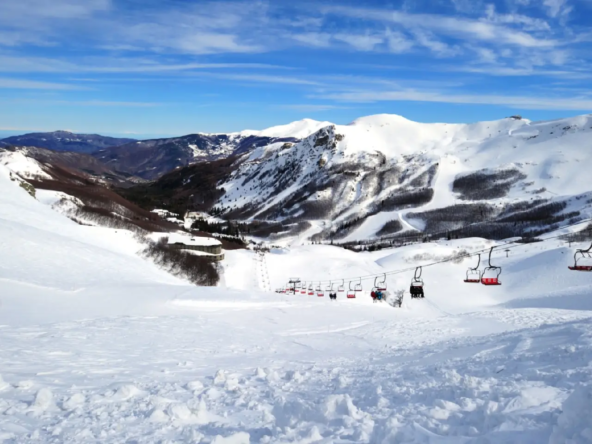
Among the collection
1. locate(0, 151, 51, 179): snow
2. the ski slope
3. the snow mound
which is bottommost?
the ski slope

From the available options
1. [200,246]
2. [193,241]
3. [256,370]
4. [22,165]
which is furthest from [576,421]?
[22,165]

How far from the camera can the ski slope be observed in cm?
784

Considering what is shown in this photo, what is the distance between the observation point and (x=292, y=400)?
1000cm

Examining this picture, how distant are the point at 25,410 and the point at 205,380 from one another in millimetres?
4006

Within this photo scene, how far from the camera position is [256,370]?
12789 mm

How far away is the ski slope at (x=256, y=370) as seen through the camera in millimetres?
7836

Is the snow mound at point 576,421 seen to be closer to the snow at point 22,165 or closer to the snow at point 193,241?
the snow at point 193,241

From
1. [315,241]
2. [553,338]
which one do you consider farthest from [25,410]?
Answer: [315,241]

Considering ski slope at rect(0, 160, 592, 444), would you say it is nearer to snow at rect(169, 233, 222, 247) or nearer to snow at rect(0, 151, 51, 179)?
snow at rect(169, 233, 222, 247)

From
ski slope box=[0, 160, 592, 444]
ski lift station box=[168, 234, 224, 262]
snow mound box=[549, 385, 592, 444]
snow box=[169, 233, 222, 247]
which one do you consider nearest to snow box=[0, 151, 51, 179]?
snow box=[169, 233, 222, 247]

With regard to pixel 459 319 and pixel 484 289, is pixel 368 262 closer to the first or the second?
pixel 484 289

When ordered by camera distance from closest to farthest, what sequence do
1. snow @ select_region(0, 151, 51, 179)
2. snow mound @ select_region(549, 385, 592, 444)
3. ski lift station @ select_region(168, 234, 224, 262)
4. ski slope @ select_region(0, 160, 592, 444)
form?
snow mound @ select_region(549, 385, 592, 444)
ski slope @ select_region(0, 160, 592, 444)
ski lift station @ select_region(168, 234, 224, 262)
snow @ select_region(0, 151, 51, 179)

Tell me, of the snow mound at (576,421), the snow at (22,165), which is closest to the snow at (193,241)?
the snow mound at (576,421)

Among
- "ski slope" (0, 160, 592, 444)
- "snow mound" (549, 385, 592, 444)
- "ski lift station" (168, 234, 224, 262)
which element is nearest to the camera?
"snow mound" (549, 385, 592, 444)
